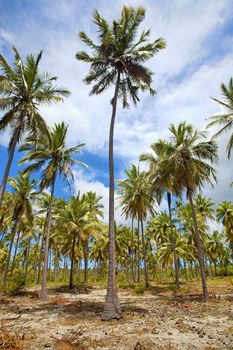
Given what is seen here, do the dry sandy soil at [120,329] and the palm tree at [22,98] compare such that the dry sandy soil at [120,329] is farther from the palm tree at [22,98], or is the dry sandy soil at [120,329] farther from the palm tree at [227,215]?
the palm tree at [227,215]

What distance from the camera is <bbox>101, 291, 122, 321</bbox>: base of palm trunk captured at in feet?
34.1

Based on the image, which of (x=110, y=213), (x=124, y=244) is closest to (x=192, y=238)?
(x=124, y=244)

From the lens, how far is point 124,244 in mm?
40062

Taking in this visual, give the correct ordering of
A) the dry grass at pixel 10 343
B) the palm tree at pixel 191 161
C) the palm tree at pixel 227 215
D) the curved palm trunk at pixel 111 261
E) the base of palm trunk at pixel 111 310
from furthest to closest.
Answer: the palm tree at pixel 227 215
the palm tree at pixel 191 161
the curved palm trunk at pixel 111 261
the base of palm trunk at pixel 111 310
the dry grass at pixel 10 343

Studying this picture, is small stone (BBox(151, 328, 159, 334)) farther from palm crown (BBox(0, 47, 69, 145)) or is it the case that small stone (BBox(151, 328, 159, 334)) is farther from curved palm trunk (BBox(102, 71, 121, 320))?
palm crown (BBox(0, 47, 69, 145))

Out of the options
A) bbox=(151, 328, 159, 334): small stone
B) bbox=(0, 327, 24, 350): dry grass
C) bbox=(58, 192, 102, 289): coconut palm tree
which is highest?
bbox=(58, 192, 102, 289): coconut palm tree

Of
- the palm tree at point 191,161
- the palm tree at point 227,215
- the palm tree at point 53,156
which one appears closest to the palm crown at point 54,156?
the palm tree at point 53,156

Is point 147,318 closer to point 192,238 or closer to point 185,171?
point 185,171

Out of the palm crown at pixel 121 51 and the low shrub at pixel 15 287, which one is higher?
the palm crown at pixel 121 51

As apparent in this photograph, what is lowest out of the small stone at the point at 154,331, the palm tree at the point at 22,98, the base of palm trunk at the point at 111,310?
the small stone at the point at 154,331

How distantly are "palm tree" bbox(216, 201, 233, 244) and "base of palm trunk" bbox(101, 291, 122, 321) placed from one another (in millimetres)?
33064

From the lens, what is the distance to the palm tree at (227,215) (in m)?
39.0

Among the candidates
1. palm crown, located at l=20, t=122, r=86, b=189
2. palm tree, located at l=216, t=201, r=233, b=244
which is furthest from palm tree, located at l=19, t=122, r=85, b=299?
palm tree, located at l=216, t=201, r=233, b=244

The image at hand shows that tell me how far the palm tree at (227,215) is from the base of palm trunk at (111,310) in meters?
33.1
